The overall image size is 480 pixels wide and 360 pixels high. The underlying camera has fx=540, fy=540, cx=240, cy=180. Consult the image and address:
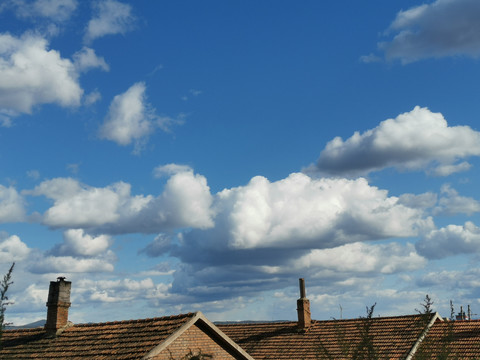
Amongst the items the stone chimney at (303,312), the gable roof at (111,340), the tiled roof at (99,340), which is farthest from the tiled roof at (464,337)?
the tiled roof at (99,340)

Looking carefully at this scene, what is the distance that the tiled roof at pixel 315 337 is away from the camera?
1991 centimetres

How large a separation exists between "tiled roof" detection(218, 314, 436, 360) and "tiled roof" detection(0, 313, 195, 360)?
229 inches

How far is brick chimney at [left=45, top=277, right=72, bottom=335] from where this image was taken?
18.8m

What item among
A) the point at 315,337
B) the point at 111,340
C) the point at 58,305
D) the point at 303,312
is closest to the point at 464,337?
the point at 315,337

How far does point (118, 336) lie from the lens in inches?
664

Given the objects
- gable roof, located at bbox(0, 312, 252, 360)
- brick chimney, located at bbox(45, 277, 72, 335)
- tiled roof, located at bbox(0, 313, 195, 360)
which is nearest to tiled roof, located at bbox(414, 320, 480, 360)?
gable roof, located at bbox(0, 312, 252, 360)

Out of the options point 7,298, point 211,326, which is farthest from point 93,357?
point 7,298

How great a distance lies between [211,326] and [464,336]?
31.6ft

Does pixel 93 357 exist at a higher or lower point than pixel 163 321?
lower

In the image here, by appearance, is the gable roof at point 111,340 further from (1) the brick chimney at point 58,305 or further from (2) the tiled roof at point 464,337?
(2) the tiled roof at point 464,337

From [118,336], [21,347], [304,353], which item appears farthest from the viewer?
[304,353]

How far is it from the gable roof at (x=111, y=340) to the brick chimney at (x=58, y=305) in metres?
0.29

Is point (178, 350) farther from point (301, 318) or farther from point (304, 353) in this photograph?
point (301, 318)

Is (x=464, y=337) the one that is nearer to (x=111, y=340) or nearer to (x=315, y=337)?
(x=315, y=337)
